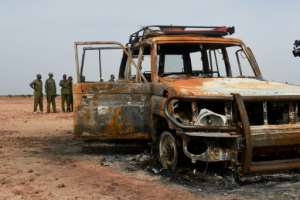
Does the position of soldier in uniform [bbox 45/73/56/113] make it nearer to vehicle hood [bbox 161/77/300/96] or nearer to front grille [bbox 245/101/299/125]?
vehicle hood [bbox 161/77/300/96]

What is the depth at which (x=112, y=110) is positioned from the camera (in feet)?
27.1

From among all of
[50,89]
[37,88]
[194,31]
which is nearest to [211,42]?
[194,31]

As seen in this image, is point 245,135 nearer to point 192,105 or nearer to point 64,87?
point 192,105

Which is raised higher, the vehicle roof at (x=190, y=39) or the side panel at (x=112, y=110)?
the vehicle roof at (x=190, y=39)

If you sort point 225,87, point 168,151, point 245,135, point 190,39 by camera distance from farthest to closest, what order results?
1. point 190,39
2. point 168,151
3. point 225,87
4. point 245,135

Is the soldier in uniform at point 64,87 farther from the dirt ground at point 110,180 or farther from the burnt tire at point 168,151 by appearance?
the burnt tire at point 168,151

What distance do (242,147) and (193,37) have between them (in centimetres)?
271

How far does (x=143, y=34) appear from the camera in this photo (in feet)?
28.9

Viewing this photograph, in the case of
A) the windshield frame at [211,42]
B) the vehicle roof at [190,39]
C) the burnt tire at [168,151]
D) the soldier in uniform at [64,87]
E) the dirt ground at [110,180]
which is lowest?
the dirt ground at [110,180]

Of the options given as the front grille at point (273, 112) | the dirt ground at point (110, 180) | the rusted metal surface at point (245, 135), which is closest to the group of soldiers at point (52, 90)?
the dirt ground at point (110, 180)

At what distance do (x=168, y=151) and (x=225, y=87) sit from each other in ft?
3.91

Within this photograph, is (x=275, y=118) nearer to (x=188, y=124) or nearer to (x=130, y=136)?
(x=188, y=124)

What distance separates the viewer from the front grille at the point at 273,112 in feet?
22.1

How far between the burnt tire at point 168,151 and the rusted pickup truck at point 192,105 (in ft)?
0.04
